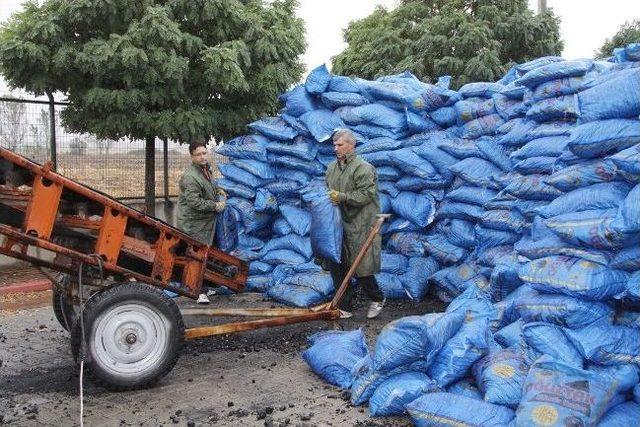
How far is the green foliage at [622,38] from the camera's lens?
912 inches

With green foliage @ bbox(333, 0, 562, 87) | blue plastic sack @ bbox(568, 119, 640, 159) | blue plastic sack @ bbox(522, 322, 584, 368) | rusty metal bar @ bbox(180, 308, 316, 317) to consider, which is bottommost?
rusty metal bar @ bbox(180, 308, 316, 317)

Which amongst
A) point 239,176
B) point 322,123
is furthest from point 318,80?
point 239,176

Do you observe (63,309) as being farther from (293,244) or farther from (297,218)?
(297,218)

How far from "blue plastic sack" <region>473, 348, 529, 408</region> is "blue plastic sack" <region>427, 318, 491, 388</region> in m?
0.08

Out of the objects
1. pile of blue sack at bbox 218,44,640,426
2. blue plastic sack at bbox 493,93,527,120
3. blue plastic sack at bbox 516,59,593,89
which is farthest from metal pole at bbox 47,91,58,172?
blue plastic sack at bbox 516,59,593,89

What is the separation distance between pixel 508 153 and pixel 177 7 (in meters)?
4.60

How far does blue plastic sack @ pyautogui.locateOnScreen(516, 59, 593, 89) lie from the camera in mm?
6711

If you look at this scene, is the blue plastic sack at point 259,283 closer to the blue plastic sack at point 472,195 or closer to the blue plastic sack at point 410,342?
the blue plastic sack at point 472,195

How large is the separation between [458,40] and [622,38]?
960 cm

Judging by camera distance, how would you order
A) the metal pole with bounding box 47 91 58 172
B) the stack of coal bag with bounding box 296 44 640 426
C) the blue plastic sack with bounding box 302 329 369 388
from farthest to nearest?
the metal pole with bounding box 47 91 58 172 → the blue plastic sack with bounding box 302 329 369 388 → the stack of coal bag with bounding box 296 44 640 426

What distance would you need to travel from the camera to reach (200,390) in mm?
5207

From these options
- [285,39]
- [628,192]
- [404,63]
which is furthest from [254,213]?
[404,63]

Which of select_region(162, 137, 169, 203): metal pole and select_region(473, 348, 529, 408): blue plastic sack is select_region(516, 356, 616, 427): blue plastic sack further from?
select_region(162, 137, 169, 203): metal pole

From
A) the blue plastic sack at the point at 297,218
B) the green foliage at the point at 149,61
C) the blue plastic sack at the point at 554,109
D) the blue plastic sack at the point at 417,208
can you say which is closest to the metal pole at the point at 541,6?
the green foliage at the point at 149,61
